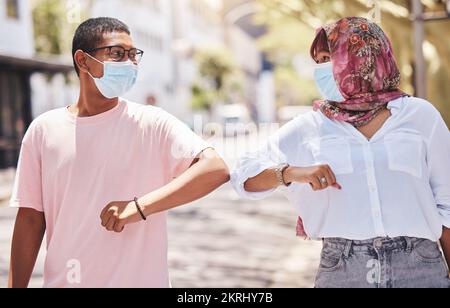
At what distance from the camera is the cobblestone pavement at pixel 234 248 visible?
296 inches

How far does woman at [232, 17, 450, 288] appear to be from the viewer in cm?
254

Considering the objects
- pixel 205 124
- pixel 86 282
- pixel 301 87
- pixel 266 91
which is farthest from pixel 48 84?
pixel 266 91

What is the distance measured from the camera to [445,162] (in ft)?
8.49

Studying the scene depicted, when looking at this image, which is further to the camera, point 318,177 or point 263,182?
point 263,182

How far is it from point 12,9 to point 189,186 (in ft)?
88.7

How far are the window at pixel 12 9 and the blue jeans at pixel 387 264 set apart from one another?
1053 inches

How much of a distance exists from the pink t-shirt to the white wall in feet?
81.6

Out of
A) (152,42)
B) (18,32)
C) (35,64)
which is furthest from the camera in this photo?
(152,42)

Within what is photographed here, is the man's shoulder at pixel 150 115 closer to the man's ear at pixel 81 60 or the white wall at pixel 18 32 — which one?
the man's ear at pixel 81 60

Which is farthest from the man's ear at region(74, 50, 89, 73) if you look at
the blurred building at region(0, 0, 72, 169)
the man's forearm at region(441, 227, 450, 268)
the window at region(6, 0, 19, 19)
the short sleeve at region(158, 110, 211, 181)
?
the window at region(6, 0, 19, 19)

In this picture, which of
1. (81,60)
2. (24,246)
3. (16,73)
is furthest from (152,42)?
(24,246)

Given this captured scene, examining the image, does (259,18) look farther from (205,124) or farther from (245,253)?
(205,124)

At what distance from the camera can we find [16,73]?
87.8ft

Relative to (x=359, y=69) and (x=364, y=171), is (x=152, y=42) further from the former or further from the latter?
(x=364, y=171)
